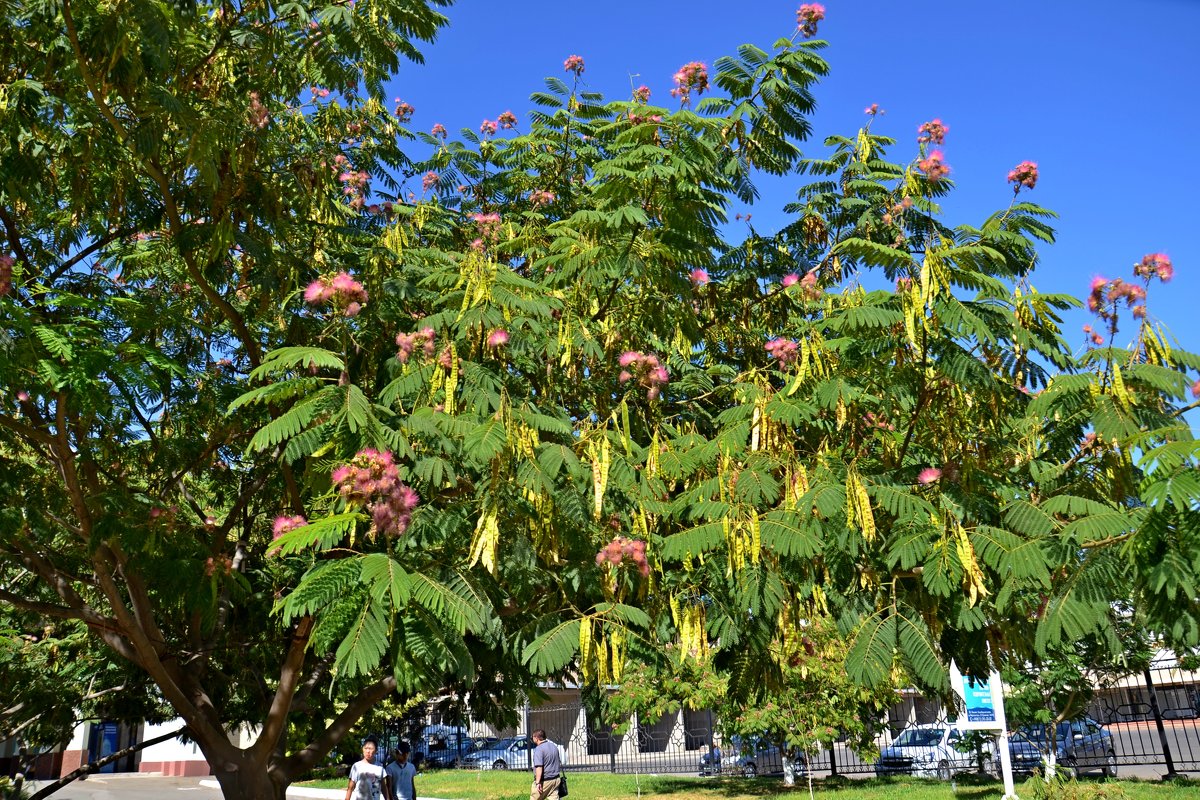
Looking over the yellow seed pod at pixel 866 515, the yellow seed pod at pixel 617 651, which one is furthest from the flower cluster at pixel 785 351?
the yellow seed pod at pixel 617 651

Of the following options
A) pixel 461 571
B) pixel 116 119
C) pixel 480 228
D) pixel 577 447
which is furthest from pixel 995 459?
pixel 116 119

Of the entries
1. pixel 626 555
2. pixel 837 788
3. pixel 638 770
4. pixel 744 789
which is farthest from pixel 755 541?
pixel 638 770

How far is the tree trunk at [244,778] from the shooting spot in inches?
279

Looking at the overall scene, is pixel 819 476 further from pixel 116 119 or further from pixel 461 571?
pixel 116 119

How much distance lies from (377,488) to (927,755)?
20725 mm

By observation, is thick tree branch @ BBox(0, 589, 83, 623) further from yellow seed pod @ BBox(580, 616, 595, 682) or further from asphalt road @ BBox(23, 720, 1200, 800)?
asphalt road @ BBox(23, 720, 1200, 800)

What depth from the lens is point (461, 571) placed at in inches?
182

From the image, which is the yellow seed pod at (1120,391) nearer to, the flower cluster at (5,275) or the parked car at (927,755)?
the flower cluster at (5,275)

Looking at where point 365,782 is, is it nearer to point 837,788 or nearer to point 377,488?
point 377,488

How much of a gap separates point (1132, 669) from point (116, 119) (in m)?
16.6

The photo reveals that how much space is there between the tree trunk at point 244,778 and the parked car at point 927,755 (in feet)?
50.8

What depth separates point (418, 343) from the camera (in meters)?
5.26

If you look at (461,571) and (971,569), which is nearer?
Result: (971,569)

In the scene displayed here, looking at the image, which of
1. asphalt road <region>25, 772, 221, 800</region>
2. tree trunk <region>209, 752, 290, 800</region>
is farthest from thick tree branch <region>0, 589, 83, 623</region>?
asphalt road <region>25, 772, 221, 800</region>
